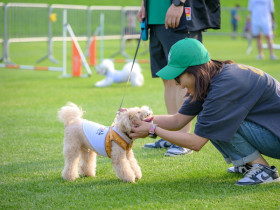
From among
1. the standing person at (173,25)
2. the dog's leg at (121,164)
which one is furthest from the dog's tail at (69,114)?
the standing person at (173,25)

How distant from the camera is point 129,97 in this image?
7551mm

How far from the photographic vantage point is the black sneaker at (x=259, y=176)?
3.32 m

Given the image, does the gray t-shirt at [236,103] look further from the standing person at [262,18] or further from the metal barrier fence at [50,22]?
the standing person at [262,18]

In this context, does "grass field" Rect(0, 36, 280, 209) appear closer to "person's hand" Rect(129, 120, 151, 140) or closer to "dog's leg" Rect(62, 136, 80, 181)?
"dog's leg" Rect(62, 136, 80, 181)

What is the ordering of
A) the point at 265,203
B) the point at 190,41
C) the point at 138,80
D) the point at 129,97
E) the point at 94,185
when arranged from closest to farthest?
the point at 265,203, the point at 190,41, the point at 94,185, the point at 129,97, the point at 138,80

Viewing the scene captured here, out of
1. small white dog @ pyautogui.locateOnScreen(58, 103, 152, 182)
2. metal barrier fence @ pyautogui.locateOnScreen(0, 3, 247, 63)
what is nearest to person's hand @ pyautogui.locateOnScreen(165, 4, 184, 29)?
small white dog @ pyautogui.locateOnScreen(58, 103, 152, 182)

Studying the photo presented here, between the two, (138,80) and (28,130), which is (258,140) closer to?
(28,130)

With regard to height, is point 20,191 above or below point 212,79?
below

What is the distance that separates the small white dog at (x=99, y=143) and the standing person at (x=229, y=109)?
0.12 m

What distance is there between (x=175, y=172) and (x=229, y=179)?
0.49 meters

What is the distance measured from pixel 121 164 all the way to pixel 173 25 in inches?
59.5

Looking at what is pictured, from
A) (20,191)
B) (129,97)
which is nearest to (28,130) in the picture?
(20,191)

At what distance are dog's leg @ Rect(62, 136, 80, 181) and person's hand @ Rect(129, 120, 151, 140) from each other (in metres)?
0.57

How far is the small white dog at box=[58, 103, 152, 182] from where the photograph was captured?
3.44m
